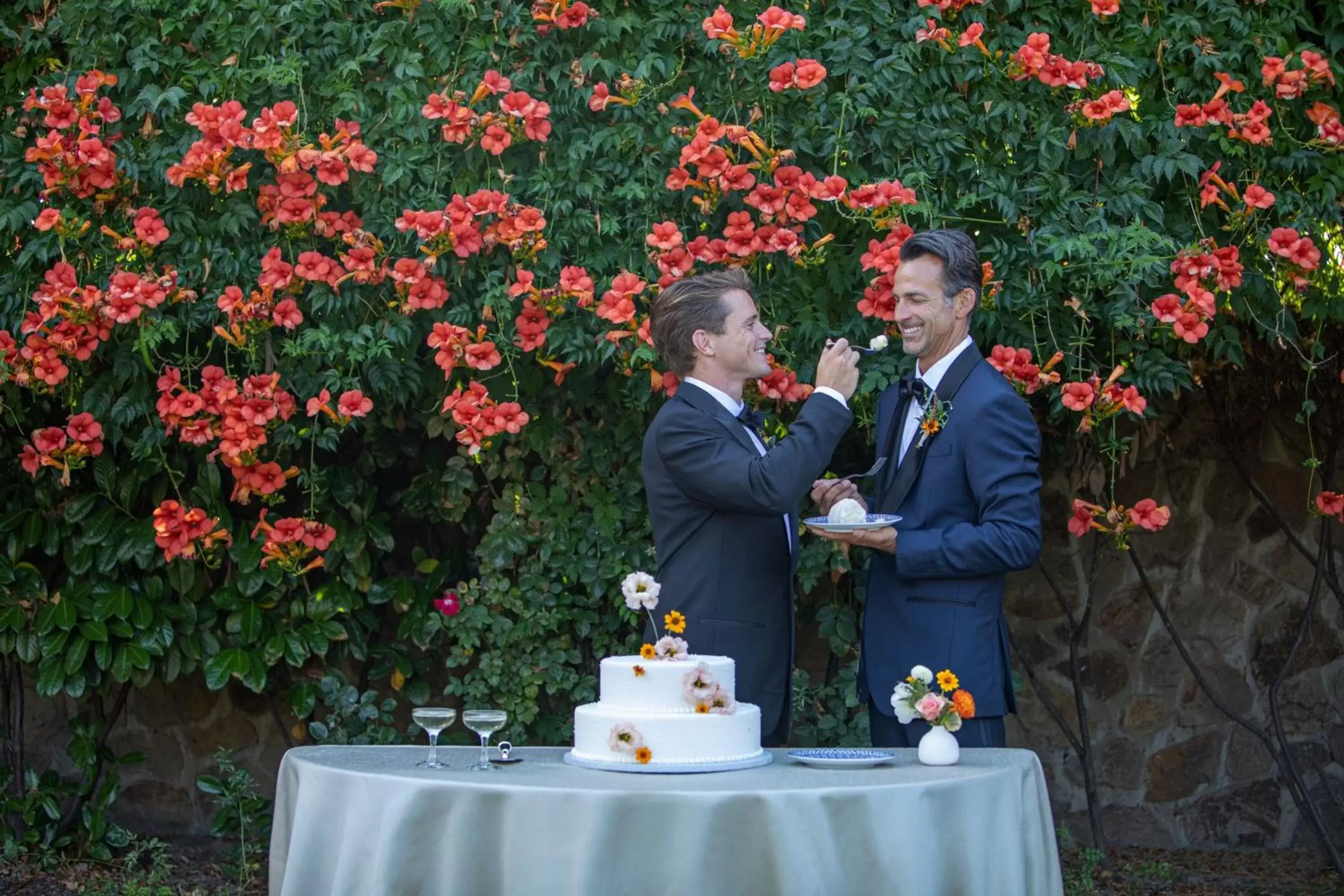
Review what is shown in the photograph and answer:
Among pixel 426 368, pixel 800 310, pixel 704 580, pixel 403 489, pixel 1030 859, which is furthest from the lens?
pixel 403 489

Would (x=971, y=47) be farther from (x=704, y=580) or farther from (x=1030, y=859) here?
(x=1030, y=859)

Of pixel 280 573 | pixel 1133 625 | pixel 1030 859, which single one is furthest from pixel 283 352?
pixel 1133 625

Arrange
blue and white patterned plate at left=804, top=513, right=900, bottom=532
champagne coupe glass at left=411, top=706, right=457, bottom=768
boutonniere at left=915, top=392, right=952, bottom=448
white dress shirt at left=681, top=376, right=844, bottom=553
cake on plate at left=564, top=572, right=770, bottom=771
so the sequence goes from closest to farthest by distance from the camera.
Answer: cake on plate at left=564, top=572, right=770, bottom=771, champagne coupe glass at left=411, top=706, right=457, bottom=768, blue and white patterned plate at left=804, top=513, right=900, bottom=532, boutonniere at left=915, top=392, right=952, bottom=448, white dress shirt at left=681, top=376, right=844, bottom=553

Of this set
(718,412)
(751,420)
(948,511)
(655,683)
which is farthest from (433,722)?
(948,511)

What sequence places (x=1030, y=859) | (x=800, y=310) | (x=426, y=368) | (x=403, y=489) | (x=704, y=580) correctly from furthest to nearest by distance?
(x=403, y=489), (x=426, y=368), (x=800, y=310), (x=704, y=580), (x=1030, y=859)

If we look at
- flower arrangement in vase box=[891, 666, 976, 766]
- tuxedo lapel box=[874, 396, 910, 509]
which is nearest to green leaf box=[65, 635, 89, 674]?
tuxedo lapel box=[874, 396, 910, 509]

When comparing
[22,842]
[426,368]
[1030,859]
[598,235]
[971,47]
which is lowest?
[22,842]

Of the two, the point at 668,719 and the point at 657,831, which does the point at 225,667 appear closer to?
the point at 668,719

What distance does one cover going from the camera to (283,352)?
4180 mm

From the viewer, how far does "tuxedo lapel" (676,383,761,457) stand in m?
3.31

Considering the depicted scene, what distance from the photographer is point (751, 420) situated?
348 cm

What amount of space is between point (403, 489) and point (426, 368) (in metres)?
0.66

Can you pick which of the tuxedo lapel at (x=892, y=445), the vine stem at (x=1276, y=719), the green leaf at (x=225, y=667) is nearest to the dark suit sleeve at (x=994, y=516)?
the tuxedo lapel at (x=892, y=445)

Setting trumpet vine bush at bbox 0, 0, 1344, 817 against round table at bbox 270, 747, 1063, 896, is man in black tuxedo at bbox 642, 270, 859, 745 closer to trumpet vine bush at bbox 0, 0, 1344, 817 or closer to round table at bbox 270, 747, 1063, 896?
trumpet vine bush at bbox 0, 0, 1344, 817
